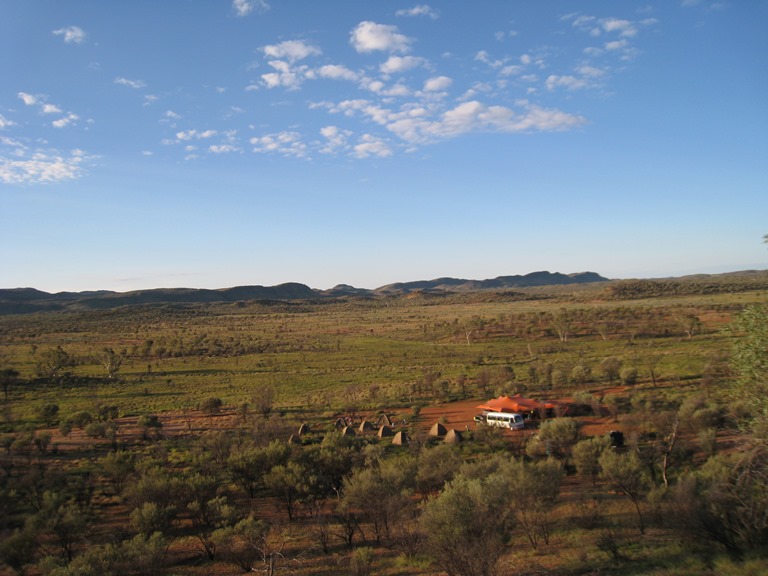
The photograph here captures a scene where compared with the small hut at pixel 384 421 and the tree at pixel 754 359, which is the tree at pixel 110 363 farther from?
the tree at pixel 754 359

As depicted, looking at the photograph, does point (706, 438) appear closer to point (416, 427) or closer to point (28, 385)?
point (416, 427)

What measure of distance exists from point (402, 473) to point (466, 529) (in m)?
5.21

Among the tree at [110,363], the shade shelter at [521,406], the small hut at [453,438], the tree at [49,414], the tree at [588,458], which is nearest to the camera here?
the tree at [588,458]

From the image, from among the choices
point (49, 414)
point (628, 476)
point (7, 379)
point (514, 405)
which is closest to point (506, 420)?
point (514, 405)

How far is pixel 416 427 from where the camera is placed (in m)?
28.0

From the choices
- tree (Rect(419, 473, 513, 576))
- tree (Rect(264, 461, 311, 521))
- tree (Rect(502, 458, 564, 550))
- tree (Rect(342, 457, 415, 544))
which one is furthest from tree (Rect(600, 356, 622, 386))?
tree (Rect(419, 473, 513, 576))

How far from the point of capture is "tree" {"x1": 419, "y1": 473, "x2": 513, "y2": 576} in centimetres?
1067

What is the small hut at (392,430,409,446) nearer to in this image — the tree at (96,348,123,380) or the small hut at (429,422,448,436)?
the small hut at (429,422,448,436)

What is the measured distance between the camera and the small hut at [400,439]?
24.5 metres

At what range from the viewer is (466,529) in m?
11.5

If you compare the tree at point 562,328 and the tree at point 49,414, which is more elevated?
the tree at point 562,328

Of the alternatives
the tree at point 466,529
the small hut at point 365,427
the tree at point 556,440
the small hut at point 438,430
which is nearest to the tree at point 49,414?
the small hut at point 365,427

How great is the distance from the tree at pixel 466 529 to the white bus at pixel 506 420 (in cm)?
1388

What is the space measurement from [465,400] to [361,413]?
324 inches
